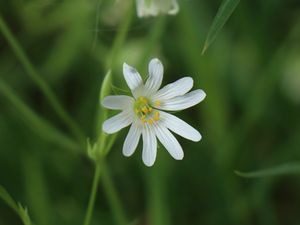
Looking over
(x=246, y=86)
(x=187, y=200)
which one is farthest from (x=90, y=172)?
(x=246, y=86)

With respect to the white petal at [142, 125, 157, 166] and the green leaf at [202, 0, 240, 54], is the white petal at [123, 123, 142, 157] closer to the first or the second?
the white petal at [142, 125, 157, 166]

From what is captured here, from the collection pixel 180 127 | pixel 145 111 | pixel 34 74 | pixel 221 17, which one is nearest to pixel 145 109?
pixel 145 111

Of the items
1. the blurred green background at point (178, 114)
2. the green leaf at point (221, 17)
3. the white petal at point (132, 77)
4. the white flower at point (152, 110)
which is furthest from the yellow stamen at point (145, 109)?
the blurred green background at point (178, 114)

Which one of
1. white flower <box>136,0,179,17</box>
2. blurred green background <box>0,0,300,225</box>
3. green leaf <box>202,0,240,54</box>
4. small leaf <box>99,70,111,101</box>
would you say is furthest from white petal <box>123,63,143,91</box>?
blurred green background <box>0,0,300,225</box>

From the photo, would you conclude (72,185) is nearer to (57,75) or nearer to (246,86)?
(57,75)

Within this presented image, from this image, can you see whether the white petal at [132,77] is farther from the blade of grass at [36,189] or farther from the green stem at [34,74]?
the blade of grass at [36,189]
